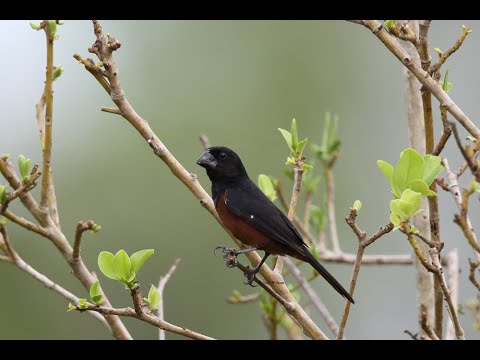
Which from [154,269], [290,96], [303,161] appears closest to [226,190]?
[303,161]

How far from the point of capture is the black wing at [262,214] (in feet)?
12.0

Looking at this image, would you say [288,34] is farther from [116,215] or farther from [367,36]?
[116,215]

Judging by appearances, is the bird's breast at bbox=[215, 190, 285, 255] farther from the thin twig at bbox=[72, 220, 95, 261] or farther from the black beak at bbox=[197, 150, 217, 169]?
the thin twig at bbox=[72, 220, 95, 261]

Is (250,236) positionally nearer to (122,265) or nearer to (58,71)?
(58,71)

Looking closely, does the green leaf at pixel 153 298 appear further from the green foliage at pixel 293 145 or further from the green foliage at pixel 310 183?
the green foliage at pixel 310 183

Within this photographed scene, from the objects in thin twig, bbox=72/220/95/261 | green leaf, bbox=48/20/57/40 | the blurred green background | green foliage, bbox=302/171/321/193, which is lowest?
thin twig, bbox=72/220/95/261

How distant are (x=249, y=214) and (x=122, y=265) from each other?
1525 mm

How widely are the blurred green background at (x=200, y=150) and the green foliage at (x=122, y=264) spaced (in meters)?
6.86

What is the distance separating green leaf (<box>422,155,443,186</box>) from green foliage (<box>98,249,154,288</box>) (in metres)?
0.92

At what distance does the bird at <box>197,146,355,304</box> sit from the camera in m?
3.65

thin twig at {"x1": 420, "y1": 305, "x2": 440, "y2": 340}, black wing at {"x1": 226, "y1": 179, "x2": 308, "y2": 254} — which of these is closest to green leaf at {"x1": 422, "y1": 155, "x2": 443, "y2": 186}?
thin twig at {"x1": 420, "y1": 305, "x2": 440, "y2": 340}

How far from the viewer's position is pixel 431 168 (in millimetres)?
2270

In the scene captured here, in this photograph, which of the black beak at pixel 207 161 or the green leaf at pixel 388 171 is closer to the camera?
the green leaf at pixel 388 171

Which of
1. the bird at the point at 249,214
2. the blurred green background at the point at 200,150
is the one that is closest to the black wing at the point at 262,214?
the bird at the point at 249,214
